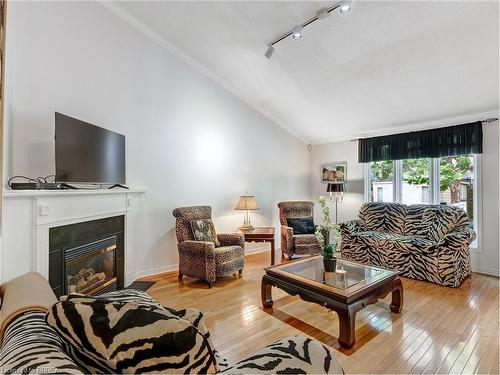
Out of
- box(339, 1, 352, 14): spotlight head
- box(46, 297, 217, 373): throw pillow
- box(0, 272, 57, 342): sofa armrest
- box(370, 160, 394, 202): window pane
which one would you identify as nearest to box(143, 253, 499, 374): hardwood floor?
box(0, 272, 57, 342): sofa armrest

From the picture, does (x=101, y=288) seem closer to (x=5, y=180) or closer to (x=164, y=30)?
(x=5, y=180)

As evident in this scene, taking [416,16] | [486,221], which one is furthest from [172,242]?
[486,221]

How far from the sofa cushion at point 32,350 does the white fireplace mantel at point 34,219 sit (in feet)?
4.00

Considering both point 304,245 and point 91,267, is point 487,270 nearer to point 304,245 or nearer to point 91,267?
point 304,245

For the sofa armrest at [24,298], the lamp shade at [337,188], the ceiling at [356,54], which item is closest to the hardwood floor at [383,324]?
the sofa armrest at [24,298]

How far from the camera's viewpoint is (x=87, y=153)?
103 inches

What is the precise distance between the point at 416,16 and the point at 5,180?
4.14m

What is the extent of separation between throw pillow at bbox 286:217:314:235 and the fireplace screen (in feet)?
9.65

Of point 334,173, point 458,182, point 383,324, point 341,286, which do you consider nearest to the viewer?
point 341,286

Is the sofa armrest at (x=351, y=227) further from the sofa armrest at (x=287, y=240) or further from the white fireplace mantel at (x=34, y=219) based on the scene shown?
the white fireplace mantel at (x=34, y=219)

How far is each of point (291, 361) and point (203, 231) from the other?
2.90 m

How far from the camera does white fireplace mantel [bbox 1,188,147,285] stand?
6.08 ft

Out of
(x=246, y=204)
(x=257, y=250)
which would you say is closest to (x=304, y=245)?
(x=257, y=250)

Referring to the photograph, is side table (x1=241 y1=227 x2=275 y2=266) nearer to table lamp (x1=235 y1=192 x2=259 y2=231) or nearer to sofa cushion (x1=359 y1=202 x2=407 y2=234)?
table lamp (x1=235 y1=192 x2=259 y2=231)
